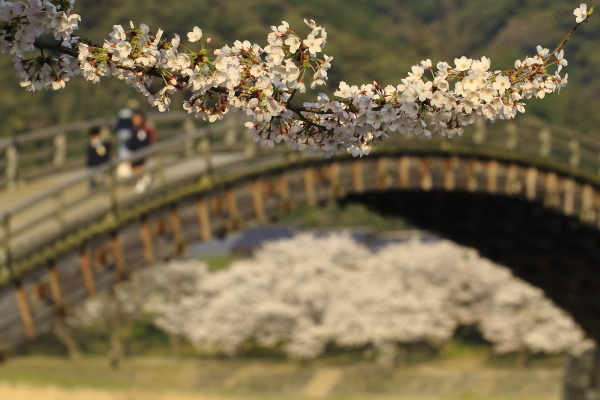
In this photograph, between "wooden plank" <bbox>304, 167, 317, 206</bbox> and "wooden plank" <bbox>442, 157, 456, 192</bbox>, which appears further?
"wooden plank" <bbox>442, 157, 456, 192</bbox>

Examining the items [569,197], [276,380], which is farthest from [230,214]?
[276,380]

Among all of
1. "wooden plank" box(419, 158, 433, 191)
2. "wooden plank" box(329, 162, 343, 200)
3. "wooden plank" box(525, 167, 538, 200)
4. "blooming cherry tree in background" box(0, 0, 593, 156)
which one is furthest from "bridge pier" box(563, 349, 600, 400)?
"blooming cherry tree in background" box(0, 0, 593, 156)

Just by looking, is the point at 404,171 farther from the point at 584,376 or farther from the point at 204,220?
the point at 584,376

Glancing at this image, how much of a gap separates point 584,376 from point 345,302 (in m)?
20.6

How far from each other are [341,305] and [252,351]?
4.62 metres

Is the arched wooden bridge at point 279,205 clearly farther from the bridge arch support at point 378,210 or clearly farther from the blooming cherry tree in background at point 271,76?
the blooming cherry tree in background at point 271,76

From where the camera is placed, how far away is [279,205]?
62.4 ft

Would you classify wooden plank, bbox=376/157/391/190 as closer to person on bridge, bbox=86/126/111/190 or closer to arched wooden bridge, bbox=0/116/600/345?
arched wooden bridge, bbox=0/116/600/345

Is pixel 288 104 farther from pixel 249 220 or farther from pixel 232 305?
pixel 232 305

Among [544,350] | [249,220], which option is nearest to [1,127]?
[544,350]

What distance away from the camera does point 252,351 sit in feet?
160

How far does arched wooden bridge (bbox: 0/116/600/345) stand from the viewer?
1495cm

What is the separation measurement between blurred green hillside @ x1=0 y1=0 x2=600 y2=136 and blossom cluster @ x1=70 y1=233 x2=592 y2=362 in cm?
3211

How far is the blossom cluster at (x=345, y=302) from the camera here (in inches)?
1813
